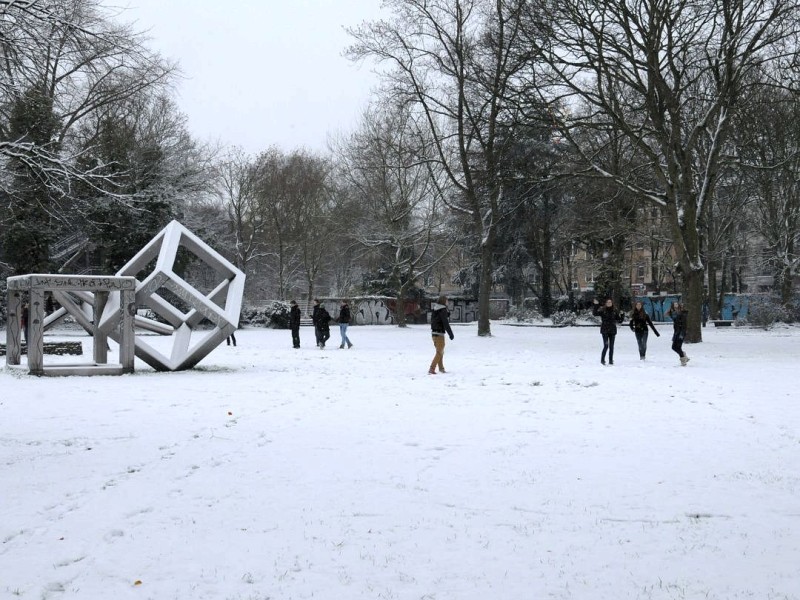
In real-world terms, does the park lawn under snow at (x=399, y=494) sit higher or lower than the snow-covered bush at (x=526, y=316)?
lower

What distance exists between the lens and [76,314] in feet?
56.0

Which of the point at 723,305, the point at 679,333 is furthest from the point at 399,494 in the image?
the point at 723,305

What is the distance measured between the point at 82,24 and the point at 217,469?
7.42m

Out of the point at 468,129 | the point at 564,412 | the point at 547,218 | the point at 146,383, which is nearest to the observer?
the point at 564,412

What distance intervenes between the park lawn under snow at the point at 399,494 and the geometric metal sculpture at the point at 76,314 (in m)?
2.80

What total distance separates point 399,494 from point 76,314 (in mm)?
13591

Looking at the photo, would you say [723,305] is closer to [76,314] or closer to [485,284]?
[485,284]

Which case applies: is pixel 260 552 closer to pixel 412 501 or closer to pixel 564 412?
pixel 412 501

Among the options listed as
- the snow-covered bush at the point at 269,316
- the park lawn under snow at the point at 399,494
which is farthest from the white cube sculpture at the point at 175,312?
the snow-covered bush at the point at 269,316

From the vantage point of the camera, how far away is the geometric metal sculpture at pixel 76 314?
14453mm

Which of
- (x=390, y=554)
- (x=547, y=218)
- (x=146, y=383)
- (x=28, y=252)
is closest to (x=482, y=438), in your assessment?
(x=390, y=554)

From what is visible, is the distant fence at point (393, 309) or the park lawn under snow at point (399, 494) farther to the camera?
the distant fence at point (393, 309)

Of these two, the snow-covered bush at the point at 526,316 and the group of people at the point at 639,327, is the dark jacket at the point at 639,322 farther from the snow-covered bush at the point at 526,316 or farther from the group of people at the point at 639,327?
the snow-covered bush at the point at 526,316

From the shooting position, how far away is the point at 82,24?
421 inches
